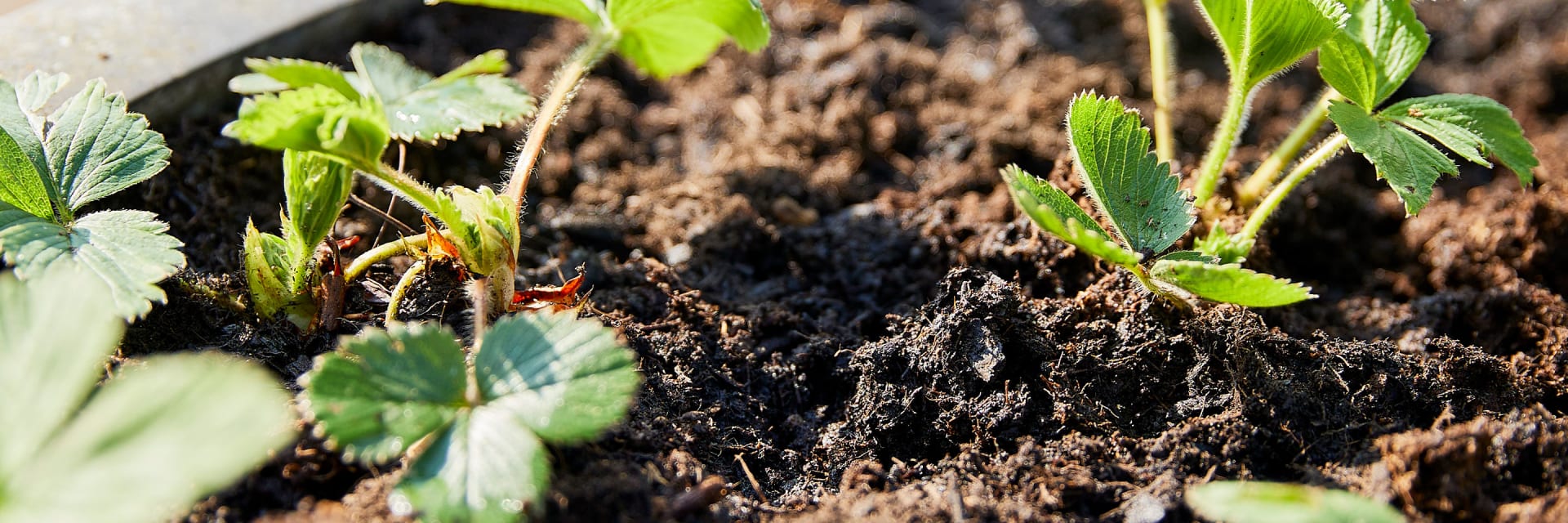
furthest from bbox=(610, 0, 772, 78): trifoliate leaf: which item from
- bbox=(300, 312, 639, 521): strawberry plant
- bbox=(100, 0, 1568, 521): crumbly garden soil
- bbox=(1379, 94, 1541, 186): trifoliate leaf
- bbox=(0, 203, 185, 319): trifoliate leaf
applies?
bbox=(1379, 94, 1541, 186): trifoliate leaf

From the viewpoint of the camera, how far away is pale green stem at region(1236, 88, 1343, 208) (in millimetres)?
1683

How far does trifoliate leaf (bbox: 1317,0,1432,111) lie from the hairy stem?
1.16m

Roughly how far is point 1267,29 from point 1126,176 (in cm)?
30

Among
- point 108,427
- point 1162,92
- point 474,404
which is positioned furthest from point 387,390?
point 1162,92

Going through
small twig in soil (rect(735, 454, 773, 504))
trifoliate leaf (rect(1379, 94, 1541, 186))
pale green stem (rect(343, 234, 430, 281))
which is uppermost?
trifoliate leaf (rect(1379, 94, 1541, 186))

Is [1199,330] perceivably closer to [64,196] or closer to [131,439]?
[131,439]

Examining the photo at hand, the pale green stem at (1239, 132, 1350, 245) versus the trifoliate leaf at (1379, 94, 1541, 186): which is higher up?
the trifoliate leaf at (1379, 94, 1541, 186)

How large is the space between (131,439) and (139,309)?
1.14 ft

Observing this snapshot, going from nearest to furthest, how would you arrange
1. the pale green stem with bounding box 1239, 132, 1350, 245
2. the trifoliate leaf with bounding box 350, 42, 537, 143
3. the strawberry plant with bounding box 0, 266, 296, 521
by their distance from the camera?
the strawberry plant with bounding box 0, 266, 296, 521
the trifoliate leaf with bounding box 350, 42, 537, 143
the pale green stem with bounding box 1239, 132, 1350, 245

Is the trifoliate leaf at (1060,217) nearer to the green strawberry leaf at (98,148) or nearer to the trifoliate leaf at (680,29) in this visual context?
the trifoliate leaf at (680,29)

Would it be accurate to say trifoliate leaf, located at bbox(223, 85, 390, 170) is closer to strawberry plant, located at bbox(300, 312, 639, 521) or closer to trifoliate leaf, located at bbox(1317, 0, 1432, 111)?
strawberry plant, located at bbox(300, 312, 639, 521)

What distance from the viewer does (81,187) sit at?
1.41 meters

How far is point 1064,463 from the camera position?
1.38 m

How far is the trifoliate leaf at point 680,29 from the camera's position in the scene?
1.67m
